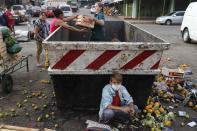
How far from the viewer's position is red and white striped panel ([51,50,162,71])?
5164 mm

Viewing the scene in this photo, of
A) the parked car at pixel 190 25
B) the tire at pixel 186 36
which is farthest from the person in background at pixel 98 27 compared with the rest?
the tire at pixel 186 36

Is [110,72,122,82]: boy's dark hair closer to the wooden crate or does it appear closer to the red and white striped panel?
the red and white striped panel

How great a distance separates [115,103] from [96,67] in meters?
0.70

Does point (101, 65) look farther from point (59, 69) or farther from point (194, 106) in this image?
point (194, 106)

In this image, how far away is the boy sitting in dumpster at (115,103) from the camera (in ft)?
16.6

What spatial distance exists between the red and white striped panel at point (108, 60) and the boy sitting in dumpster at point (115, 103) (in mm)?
256

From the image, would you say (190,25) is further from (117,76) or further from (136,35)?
(117,76)

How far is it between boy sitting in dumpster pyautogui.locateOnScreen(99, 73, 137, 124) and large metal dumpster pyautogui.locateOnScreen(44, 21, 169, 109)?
267 mm

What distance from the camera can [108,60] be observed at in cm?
521

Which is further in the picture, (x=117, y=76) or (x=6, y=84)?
(x=6, y=84)

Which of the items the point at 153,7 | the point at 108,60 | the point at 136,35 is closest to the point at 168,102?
the point at 136,35

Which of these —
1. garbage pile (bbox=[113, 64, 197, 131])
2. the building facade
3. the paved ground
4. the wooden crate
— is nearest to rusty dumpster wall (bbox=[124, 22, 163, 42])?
garbage pile (bbox=[113, 64, 197, 131])

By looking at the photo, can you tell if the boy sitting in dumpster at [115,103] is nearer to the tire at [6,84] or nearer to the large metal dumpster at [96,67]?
the large metal dumpster at [96,67]

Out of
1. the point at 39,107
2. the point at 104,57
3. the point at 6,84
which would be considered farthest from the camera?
the point at 6,84
